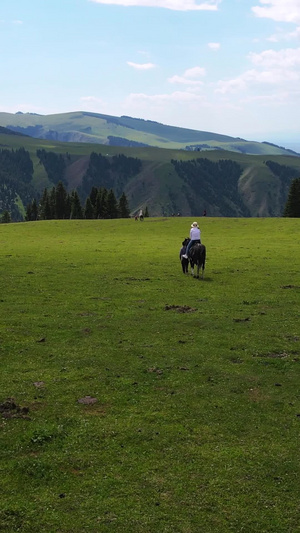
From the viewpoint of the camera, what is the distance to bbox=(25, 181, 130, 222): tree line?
430 ft

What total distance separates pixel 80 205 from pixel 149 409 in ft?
417

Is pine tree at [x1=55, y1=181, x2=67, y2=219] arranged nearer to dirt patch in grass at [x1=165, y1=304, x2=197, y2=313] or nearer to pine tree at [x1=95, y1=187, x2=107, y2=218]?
pine tree at [x1=95, y1=187, x2=107, y2=218]

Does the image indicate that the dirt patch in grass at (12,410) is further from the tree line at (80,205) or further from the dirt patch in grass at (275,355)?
the tree line at (80,205)

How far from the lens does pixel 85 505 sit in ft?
29.3

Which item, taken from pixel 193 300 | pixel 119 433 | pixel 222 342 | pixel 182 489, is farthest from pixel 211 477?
pixel 193 300

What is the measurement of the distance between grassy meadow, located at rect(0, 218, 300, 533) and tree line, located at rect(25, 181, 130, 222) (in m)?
103

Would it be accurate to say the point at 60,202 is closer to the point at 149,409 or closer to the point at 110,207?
the point at 110,207

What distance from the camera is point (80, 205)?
135375mm

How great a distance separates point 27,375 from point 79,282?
17.4m

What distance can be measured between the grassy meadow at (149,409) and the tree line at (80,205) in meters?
103

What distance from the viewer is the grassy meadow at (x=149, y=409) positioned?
8891 millimetres

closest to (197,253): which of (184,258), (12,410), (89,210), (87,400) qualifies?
Result: (184,258)

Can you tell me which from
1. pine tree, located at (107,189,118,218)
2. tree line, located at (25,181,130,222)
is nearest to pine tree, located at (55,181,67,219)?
tree line, located at (25,181,130,222)

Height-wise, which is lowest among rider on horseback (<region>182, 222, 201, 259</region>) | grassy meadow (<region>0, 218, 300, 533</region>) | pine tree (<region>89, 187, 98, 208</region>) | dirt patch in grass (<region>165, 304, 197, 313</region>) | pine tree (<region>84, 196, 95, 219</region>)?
grassy meadow (<region>0, 218, 300, 533</region>)
